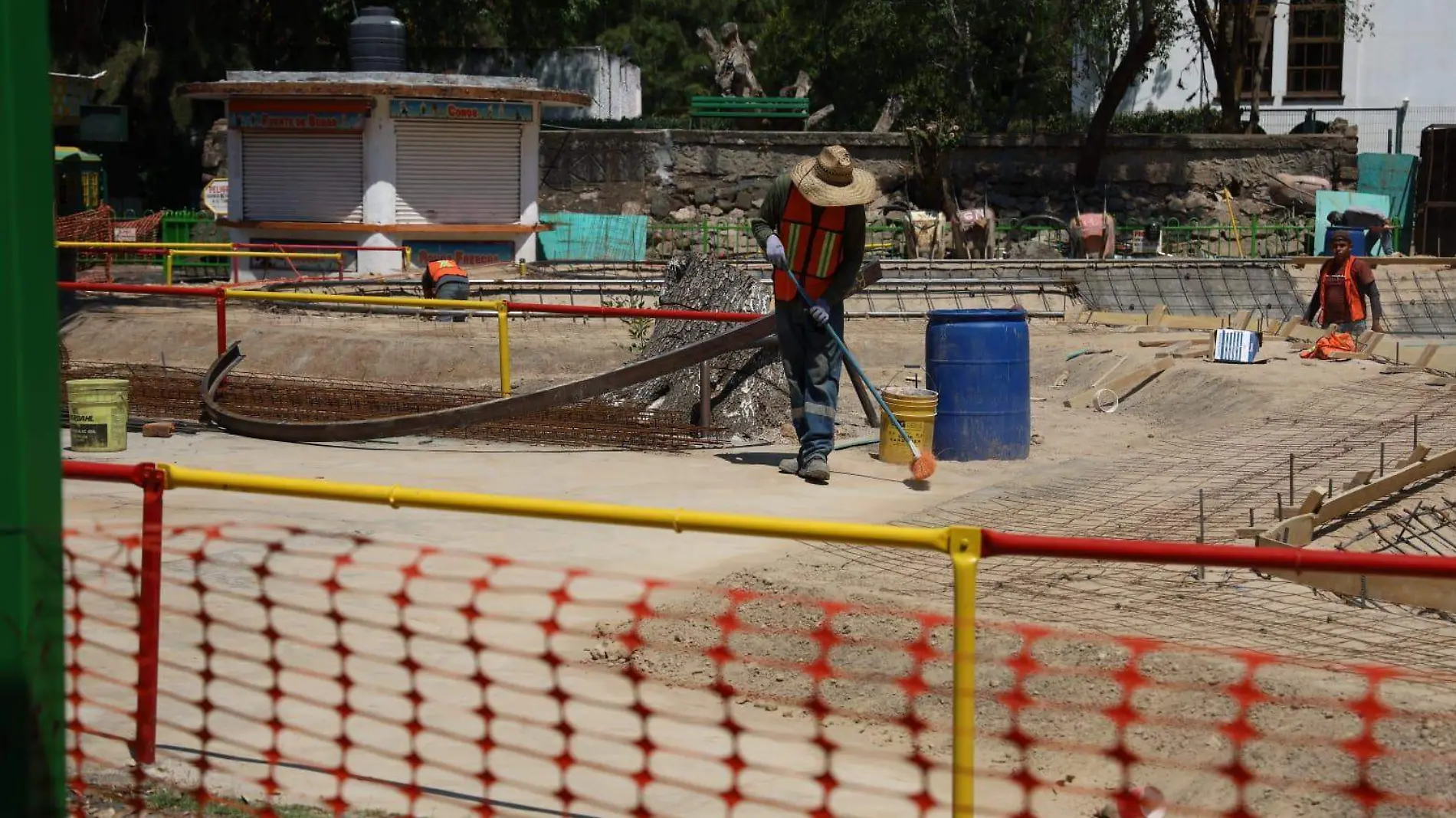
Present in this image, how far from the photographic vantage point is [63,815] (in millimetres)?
3053

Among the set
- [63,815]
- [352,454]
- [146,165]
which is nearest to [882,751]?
[63,815]

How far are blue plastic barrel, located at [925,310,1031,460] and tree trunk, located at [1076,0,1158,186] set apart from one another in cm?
2064

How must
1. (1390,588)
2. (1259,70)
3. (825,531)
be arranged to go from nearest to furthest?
1. (825,531)
2. (1390,588)
3. (1259,70)

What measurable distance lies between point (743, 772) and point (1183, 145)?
94.3ft

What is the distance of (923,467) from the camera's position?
1009 centimetres

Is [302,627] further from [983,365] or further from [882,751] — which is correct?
[983,365]

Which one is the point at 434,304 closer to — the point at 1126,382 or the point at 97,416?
the point at 97,416

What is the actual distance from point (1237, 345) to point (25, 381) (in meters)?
13.5

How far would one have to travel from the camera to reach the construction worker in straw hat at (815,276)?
1000cm

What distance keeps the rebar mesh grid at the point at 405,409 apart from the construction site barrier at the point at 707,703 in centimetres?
482

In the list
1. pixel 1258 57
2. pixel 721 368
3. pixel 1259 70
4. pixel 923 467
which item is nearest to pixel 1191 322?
pixel 721 368

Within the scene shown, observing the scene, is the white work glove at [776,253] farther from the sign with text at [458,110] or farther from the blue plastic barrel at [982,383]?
the sign with text at [458,110]

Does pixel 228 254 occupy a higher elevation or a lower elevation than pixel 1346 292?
higher

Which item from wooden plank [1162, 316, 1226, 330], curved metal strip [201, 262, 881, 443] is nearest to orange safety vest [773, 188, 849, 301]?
curved metal strip [201, 262, 881, 443]
